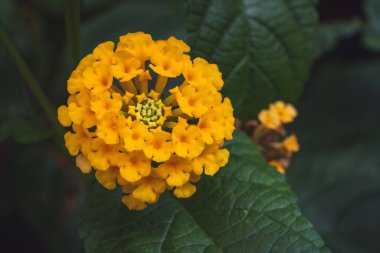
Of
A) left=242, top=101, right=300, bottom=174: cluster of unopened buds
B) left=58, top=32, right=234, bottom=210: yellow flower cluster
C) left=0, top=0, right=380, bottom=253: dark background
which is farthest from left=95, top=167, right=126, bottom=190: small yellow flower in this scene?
left=0, top=0, right=380, bottom=253: dark background

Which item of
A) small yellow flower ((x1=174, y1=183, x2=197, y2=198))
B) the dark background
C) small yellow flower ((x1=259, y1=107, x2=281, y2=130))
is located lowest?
the dark background

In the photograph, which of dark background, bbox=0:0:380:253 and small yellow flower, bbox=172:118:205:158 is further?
dark background, bbox=0:0:380:253

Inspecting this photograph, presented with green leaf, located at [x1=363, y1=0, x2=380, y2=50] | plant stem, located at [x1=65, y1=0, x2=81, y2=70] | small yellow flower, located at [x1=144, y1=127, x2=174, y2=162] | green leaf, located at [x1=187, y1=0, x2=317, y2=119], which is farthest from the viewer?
green leaf, located at [x1=363, y1=0, x2=380, y2=50]

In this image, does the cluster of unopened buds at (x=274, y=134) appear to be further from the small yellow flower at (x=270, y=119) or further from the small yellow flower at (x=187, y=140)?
the small yellow flower at (x=187, y=140)

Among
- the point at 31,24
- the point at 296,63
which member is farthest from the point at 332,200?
the point at 31,24

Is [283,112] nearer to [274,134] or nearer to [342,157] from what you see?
[274,134]

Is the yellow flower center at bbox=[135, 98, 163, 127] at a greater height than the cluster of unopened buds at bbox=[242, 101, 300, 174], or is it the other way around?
the yellow flower center at bbox=[135, 98, 163, 127]

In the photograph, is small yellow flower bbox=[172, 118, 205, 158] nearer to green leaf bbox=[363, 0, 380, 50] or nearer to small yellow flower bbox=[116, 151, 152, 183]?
small yellow flower bbox=[116, 151, 152, 183]

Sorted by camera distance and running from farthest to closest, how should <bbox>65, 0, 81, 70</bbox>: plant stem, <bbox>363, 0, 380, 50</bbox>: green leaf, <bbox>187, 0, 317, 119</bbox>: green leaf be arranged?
<bbox>363, 0, 380, 50</bbox>: green leaf → <bbox>187, 0, 317, 119</bbox>: green leaf → <bbox>65, 0, 81, 70</bbox>: plant stem
